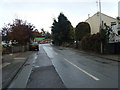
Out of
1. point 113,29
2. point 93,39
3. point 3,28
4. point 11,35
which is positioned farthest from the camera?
point 3,28

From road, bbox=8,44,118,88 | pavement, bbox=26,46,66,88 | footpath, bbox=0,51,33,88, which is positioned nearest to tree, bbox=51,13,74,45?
footpath, bbox=0,51,33,88

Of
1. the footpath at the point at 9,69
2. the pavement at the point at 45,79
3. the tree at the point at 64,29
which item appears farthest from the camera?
the tree at the point at 64,29

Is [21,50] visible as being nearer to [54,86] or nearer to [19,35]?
[19,35]

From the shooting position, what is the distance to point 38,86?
5965 mm

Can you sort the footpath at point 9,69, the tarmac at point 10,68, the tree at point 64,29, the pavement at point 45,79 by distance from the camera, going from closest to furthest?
the pavement at point 45,79, the footpath at point 9,69, the tarmac at point 10,68, the tree at point 64,29

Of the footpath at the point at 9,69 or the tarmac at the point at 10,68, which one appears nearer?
the footpath at the point at 9,69

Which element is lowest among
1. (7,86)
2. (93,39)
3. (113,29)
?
(7,86)

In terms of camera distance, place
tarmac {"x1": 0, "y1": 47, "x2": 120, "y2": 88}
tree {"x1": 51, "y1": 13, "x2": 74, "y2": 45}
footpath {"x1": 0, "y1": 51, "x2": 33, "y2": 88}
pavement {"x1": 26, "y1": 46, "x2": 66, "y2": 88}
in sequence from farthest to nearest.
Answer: tree {"x1": 51, "y1": 13, "x2": 74, "y2": 45}
tarmac {"x1": 0, "y1": 47, "x2": 120, "y2": 88}
footpath {"x1": 0, "y1": 51, "x2": 33, "y2": 88}
pavement {"x1": 26, "y1": 46, "x2": 66, "y2": 88}

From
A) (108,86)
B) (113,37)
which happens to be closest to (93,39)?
(113,37)

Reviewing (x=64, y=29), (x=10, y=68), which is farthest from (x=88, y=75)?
(x=64, y=29)

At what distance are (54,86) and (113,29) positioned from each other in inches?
684

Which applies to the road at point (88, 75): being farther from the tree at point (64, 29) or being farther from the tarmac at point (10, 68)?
the tree at point (64, 29)

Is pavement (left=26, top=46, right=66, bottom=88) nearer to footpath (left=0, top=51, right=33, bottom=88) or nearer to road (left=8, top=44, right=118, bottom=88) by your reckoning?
road (left=8, top=44, right=118, bottom=88)

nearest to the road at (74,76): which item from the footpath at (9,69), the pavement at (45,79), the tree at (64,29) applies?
the pavement at (45,79)
